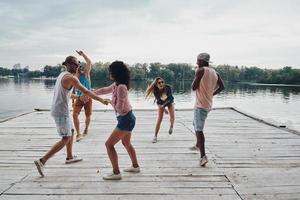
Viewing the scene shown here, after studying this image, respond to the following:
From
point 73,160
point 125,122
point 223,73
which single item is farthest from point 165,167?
point 223,73

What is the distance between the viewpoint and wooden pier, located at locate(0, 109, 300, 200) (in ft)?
13.2

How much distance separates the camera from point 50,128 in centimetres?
860

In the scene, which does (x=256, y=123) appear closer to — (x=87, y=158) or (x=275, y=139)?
(x=275, y=139)

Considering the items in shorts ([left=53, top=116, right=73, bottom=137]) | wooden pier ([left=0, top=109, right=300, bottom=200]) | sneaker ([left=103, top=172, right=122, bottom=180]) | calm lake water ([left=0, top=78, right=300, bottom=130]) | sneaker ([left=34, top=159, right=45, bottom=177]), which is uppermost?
shorts ([left=53, top=116, right=73, bottom=137])

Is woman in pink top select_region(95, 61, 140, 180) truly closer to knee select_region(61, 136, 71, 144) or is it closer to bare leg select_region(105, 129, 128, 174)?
bare leg select_region(105, 129, 128, 174)

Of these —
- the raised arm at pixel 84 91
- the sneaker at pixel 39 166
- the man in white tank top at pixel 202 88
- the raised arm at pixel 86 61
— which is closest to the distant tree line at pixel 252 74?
the raised arm at pixel 86 61

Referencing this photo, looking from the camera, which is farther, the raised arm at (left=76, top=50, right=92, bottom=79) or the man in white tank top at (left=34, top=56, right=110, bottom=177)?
the raised arm at (left=76, top=50, right=92, bottom=79)

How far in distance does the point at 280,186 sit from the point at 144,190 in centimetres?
189

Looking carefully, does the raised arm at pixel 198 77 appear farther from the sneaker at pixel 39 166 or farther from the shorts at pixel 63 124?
the sneaker at pixel 39 166

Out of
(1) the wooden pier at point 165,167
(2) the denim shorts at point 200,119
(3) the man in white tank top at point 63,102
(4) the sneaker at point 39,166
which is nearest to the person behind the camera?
(1) the wooden pier at point 165,167

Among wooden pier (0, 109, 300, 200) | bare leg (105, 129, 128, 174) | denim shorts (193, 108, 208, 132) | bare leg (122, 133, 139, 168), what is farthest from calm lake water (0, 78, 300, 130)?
bare leg (105, 129, 128, 174)

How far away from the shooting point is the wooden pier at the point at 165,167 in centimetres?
403

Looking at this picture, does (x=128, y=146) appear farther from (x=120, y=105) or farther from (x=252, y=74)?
(x=252, y=74)

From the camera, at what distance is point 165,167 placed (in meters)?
5.09
